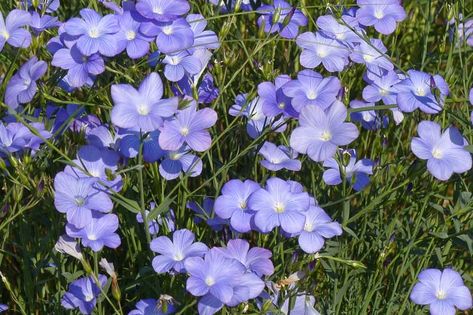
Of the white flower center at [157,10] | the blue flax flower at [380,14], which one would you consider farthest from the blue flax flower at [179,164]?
the blue flax flower at [380,14]

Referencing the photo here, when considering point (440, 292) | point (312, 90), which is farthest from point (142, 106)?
point (440, 292)

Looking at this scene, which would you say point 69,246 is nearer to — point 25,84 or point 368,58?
point 25,84

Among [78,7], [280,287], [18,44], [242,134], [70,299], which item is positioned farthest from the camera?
[78,7]

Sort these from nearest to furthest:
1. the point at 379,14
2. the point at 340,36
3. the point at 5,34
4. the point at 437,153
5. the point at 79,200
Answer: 1. the point at 79,200
2. the point at 437,153
3. the point at 5,34
4. the point at 340,36
5. the point at 379,14

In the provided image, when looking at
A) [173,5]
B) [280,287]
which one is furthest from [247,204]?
[173,5]

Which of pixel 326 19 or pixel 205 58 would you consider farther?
pixel 326 19

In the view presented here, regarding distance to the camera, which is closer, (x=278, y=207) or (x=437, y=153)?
(x=278, y=207)

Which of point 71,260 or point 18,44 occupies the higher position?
point 18,44

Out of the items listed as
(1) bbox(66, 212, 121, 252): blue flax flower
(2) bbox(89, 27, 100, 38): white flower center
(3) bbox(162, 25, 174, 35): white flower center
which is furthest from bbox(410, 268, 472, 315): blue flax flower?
(2) bbox(89, 27, 100, 38): white flower center

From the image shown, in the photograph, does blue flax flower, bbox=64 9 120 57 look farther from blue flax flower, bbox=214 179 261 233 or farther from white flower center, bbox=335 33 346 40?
white flower center, bbox=335 33 346 40

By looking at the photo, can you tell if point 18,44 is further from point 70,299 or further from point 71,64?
point 70,299
